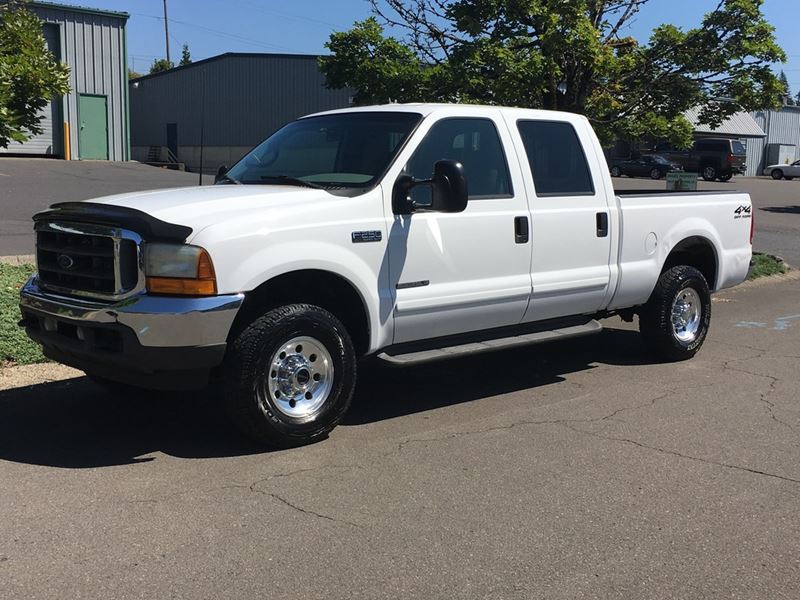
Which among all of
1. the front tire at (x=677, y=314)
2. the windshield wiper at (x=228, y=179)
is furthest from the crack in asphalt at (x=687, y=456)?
the windshield wiper at (x=228, y=179)

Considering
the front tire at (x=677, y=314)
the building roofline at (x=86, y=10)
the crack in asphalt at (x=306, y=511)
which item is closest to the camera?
the crack in asphalt at (x=306, y=511)

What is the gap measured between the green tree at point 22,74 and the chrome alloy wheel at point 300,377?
360cm

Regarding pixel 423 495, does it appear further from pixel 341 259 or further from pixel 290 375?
pixel 341 259

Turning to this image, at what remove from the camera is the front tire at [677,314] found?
7.25m

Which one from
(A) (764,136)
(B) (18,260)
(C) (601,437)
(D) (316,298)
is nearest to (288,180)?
(D) (316,298)

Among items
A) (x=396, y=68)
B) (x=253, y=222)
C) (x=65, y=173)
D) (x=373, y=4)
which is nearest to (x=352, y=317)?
(x=253, y=222)

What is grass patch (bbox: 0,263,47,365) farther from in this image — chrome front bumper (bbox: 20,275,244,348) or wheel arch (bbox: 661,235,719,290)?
wheel arch (bbox: 661,235,719,290)

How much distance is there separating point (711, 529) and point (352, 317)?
2.49 metres

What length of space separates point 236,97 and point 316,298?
3746 cm

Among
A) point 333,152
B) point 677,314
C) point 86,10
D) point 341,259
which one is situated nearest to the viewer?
point 341,259

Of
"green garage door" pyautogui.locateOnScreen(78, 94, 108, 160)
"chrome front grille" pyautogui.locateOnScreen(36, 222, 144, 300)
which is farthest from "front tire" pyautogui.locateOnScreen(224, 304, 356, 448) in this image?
"green garage door" pyautogui.locateOnScreen(78, 94, 108, 160)

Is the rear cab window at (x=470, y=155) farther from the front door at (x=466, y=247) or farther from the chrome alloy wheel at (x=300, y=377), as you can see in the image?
the chrome alloy wheel at (x=300, y=377)

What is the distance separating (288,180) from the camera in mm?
5562

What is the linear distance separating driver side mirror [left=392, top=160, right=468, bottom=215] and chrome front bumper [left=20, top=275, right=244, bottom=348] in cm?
129
